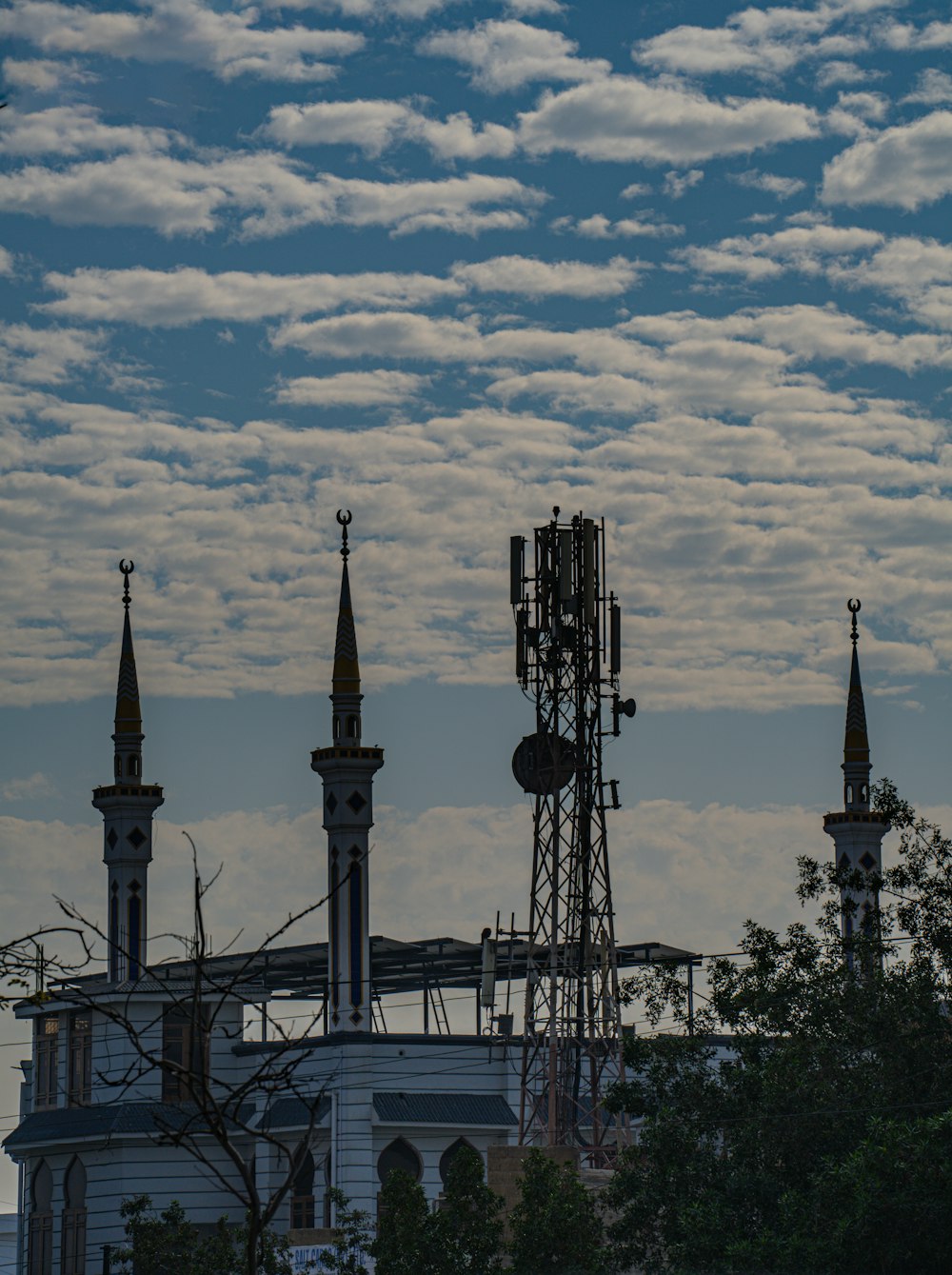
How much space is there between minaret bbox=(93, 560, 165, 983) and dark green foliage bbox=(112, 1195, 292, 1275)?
1049 cm

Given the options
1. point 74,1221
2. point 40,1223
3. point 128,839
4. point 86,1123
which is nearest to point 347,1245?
point 86,1123

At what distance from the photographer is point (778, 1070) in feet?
116

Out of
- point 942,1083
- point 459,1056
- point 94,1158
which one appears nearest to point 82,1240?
→ point 94,1158

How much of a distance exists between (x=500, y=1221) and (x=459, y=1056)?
14.3 m

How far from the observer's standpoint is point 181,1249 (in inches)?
1709

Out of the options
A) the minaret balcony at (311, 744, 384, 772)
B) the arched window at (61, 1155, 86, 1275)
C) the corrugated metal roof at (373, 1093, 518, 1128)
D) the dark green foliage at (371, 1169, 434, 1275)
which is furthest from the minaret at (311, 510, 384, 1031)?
the dark green foliage at (371, 1169, 434, 1275)

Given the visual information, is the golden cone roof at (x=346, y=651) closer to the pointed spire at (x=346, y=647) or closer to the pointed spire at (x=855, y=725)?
the pointed spire at (x=346, y=647)

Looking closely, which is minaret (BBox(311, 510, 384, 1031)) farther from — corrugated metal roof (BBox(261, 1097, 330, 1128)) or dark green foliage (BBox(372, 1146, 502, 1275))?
dark green foliage (BBox(372, 1146, 502, 1275))

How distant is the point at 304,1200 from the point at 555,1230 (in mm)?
15407

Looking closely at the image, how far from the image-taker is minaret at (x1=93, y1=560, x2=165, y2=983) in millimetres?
55750

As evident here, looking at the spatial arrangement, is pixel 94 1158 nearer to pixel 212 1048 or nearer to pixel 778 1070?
pixel 212 1048

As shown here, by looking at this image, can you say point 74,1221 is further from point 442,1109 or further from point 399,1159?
point 442,1109

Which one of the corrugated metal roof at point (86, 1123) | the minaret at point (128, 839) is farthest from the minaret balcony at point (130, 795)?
the corrugated metal roof at point (86, 1123)

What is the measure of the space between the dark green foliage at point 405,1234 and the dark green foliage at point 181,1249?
220 cm
